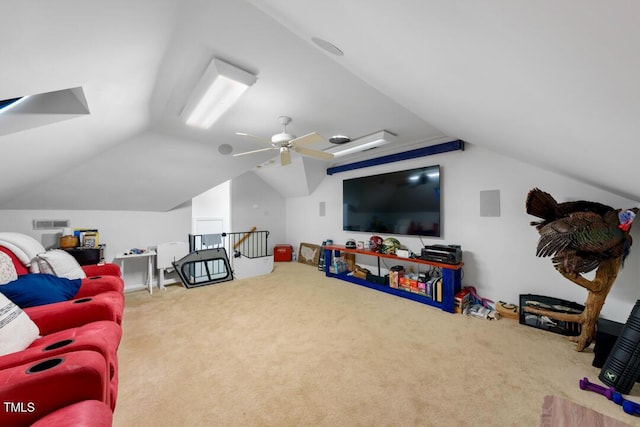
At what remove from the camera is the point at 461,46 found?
93 cm

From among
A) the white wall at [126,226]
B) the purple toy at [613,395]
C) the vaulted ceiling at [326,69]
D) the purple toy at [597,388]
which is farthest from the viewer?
the white wall at [126,226]

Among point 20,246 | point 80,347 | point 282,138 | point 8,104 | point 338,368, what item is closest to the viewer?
point 80,347

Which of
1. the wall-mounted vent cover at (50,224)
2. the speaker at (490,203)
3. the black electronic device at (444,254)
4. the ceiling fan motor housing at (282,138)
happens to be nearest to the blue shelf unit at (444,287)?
the black electronic device at (444,254)

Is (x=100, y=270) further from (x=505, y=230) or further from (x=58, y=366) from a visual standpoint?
(x=505, y=230)

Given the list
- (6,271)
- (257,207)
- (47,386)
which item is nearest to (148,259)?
(6,271)

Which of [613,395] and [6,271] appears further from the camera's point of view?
[6,271]

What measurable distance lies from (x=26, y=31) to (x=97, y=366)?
4.66 ft

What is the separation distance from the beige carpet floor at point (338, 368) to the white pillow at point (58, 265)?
34.5 inches

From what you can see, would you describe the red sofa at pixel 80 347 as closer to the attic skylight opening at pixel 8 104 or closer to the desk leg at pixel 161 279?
the attic skylight opening at pixel 8 104

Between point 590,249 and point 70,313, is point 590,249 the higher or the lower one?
the higher one

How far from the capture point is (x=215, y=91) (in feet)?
6.82

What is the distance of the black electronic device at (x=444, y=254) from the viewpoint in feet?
11.0

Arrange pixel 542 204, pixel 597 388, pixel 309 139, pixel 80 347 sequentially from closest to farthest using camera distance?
1. pixel 80 347
2. pixel 597 388
3. pixel 542 204
4. pixel 309 139

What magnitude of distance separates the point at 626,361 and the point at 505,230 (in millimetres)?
1731
